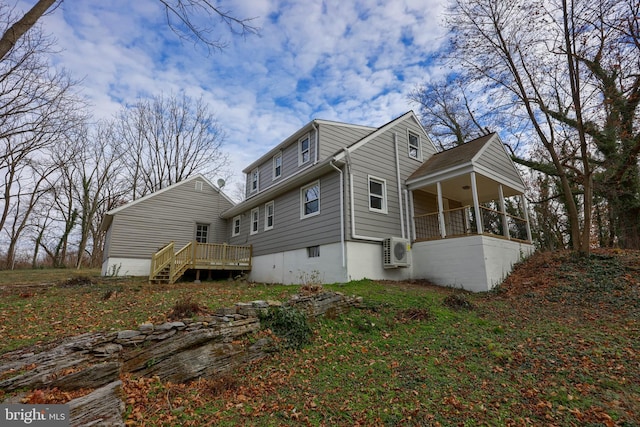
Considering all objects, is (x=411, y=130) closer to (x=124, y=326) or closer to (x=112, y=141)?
(x=124, y=326)

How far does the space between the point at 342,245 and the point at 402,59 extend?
725 cm

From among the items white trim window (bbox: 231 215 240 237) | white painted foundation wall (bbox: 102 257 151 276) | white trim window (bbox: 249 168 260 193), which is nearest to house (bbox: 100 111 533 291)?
white trim window (bbox: 249 168 260 193)

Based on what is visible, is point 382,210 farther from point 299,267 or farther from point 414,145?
point 414,145

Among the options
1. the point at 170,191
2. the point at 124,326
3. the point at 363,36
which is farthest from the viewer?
the point at 170,191

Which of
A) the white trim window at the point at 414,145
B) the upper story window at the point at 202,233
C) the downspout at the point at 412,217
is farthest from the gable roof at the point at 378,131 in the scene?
the upper story window at the point at 202,233

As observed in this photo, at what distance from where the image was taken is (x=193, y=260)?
42.1 ft

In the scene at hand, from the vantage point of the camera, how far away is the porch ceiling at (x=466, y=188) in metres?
11.3

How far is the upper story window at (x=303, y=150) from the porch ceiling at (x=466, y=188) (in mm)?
5003

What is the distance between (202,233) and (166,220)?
2.10 m

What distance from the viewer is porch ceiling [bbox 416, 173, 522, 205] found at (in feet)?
37.1

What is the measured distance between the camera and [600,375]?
13.1 ft

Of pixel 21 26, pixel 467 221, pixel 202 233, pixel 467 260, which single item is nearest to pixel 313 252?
pixel 467 260

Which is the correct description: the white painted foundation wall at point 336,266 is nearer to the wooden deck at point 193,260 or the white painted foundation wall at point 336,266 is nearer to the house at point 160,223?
the wooden deck at point 193,260

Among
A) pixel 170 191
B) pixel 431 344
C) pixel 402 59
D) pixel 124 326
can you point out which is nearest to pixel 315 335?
pixel 431 344
